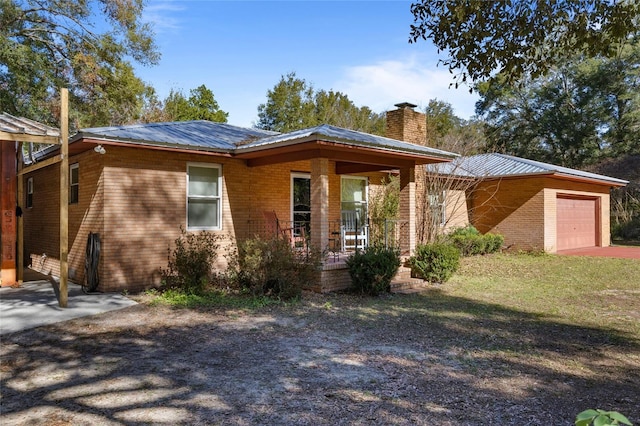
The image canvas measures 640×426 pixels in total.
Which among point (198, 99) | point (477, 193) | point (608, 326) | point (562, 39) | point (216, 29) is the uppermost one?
point (198, 99)

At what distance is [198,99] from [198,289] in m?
28.6

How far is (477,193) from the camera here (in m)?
21.7

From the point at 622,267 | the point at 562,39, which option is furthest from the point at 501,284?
the point at 562,39

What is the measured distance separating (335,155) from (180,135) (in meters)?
3.90

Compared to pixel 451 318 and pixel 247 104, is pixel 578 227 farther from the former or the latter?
pixel 247 104

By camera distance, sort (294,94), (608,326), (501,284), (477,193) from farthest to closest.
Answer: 1. (294,94)
2. (477,193)
3. (501,284)
4. (608,326)

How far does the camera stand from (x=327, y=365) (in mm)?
5492

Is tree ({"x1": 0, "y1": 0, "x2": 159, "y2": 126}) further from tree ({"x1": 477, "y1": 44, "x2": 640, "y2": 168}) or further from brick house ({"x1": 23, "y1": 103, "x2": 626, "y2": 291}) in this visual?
tree ({"x1": 477, "y1": 44, "x2": 640, "y2": 168})

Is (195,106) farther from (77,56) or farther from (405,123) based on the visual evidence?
(405,123)

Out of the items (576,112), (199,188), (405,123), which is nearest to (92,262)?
(199,188)

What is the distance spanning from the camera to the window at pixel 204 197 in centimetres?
1120

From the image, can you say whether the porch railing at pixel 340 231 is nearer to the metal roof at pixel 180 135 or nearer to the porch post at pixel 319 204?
the porch post at pixel 319 204

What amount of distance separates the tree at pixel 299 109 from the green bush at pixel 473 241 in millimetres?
19315

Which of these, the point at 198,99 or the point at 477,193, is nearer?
the point at 477,193
